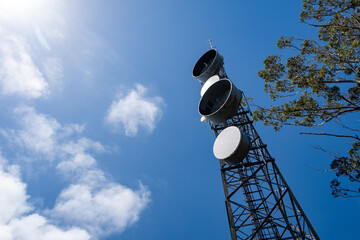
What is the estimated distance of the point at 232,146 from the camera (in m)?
10.2

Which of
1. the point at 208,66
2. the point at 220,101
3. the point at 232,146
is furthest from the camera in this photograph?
the point at 208,66

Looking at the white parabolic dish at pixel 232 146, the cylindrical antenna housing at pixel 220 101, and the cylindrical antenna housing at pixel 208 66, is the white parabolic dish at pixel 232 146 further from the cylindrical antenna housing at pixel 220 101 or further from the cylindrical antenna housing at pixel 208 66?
the cylindrical antenna housing at pixel 208 66

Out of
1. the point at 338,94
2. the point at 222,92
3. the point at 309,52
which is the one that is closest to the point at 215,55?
the point at 222,92

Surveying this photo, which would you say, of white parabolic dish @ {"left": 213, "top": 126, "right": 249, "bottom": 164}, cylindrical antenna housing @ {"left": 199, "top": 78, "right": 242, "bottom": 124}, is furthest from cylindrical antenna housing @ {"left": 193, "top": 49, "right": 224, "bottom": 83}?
white parabolic dish @ {"left": 213, "top": 126, "right": 249, "bottom": 164}

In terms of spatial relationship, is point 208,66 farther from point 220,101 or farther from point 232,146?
point 232,146

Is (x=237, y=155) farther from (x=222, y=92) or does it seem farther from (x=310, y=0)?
(x=310, y=0)

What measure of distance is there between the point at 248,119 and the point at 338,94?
4.86 m

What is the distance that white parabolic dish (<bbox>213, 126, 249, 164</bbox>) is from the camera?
1003 centimetres

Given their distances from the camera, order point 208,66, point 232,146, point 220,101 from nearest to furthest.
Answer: point 232,146, point 220,101, point 208,66

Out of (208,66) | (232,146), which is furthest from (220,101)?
(208,66)

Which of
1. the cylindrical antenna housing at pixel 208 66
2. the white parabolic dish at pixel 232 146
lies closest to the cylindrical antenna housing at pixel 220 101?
the white parabolic dish at pixel 232 146

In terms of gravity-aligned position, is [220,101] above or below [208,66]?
below

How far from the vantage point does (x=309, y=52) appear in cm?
1161

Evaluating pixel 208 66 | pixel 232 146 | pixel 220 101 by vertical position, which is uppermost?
pixel 208 66
